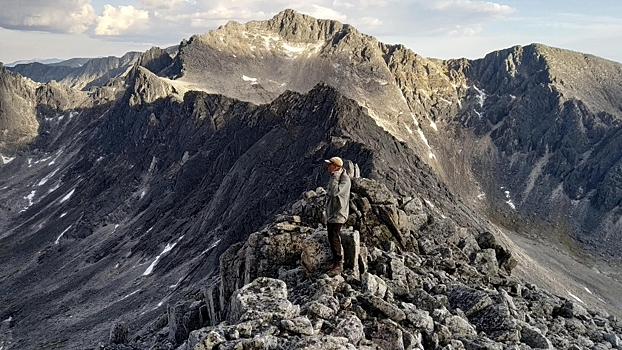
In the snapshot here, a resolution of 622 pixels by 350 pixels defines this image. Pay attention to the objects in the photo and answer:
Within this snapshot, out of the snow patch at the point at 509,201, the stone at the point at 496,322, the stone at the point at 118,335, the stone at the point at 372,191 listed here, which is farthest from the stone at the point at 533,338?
the snow patch at the point at 509,201

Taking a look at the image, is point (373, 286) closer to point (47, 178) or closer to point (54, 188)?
point (54, 188)

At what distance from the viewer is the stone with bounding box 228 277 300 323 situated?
47.0 ft

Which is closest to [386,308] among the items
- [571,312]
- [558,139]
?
[571,312]

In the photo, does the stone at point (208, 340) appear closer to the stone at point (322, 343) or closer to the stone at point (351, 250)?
the stone at point (322, 343)

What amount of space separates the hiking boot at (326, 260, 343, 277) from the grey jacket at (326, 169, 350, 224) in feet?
5.14

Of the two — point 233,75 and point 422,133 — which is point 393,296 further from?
point 233,75

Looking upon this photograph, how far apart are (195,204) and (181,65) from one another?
10976 cm

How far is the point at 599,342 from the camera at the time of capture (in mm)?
19438

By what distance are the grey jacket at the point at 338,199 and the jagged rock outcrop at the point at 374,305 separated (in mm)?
1465

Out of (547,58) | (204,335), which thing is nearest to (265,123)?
(204,335)

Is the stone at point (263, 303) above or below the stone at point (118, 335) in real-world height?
above

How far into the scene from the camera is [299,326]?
44.5 feet

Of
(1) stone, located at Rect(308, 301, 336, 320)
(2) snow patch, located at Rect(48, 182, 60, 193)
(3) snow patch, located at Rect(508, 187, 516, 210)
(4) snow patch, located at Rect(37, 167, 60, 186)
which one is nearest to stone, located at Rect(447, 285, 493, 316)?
(1) stone, located at Rect(308, 301, 336, 320)

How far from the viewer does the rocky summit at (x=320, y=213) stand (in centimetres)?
1758
